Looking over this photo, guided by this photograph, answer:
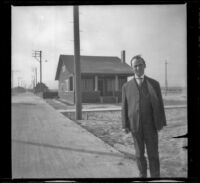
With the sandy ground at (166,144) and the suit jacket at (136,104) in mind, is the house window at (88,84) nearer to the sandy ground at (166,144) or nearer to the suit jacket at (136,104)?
the sandy ground at (166,144)

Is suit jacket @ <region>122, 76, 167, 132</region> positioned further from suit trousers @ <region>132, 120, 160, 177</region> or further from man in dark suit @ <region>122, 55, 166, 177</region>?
suit trousers @ <region>132, 120, 160, 177</region>

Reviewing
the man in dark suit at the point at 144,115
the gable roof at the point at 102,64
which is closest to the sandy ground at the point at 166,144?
the man in dark suit at the point at 144,115

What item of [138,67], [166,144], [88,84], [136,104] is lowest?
[166,144]

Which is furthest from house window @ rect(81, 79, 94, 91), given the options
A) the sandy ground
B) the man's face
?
the man's face

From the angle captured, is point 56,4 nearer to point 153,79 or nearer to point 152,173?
point 153,79

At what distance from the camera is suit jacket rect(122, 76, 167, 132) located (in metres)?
3.79

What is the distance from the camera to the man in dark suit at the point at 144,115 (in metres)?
3.78

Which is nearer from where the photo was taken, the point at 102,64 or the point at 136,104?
the point at 136,104

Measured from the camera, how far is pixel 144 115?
383cm

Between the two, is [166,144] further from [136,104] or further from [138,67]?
[138,67]

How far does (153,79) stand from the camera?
3906 millimetres

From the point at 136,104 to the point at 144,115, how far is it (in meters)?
0.26

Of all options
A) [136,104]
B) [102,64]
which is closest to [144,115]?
[136,104]

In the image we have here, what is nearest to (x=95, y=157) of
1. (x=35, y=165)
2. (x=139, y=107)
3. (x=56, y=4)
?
(x=35, y=165)
